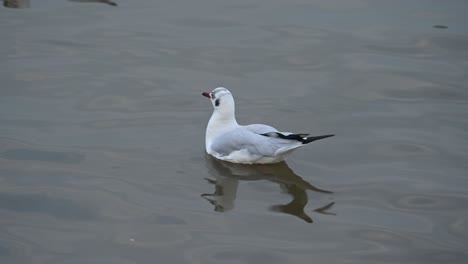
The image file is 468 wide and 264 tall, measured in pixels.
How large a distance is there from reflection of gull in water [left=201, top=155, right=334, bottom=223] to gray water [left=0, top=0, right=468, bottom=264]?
0.02m

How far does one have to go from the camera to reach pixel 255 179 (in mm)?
8656

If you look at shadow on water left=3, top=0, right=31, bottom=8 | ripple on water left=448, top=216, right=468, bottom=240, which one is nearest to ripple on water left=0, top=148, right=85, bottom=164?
ripple on water left=448, top=216, right=468, bottom=240

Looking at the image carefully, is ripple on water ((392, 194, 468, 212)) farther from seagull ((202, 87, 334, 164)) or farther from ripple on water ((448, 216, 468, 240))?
seagull ((202, 87, 334, 164))

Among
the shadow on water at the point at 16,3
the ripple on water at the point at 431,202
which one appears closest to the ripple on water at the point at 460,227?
the ripple on water at the point at 431,202

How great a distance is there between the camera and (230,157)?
892cm

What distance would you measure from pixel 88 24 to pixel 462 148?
6123mm

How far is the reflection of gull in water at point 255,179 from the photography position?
7.93m

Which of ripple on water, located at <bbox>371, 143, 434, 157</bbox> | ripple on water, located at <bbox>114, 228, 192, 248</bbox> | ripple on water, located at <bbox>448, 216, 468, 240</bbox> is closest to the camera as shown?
ripple on water, located at <bbox>114, 228, 192, 248</bbox>

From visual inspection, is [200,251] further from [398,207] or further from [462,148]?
[462,148]

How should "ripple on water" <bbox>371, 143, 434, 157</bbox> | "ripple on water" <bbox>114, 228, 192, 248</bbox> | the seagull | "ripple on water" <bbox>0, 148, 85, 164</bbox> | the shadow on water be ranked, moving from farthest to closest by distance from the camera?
the shadow on water, "ripple on water" <bbox>371, 143, 434, 157</bbox>, "ripple on water" <bbox>0, 148, 85, 164</bbox>, the seagull, "ripple on water" <bbox>114, 228, 192, 248</bbox>

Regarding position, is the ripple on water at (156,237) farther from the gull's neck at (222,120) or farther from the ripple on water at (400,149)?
the ripple on water at (400,149)

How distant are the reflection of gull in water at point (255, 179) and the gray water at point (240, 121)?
0.08 feet

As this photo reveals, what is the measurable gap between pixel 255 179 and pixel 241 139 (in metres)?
0.46

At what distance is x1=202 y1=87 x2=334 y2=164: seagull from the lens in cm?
858
